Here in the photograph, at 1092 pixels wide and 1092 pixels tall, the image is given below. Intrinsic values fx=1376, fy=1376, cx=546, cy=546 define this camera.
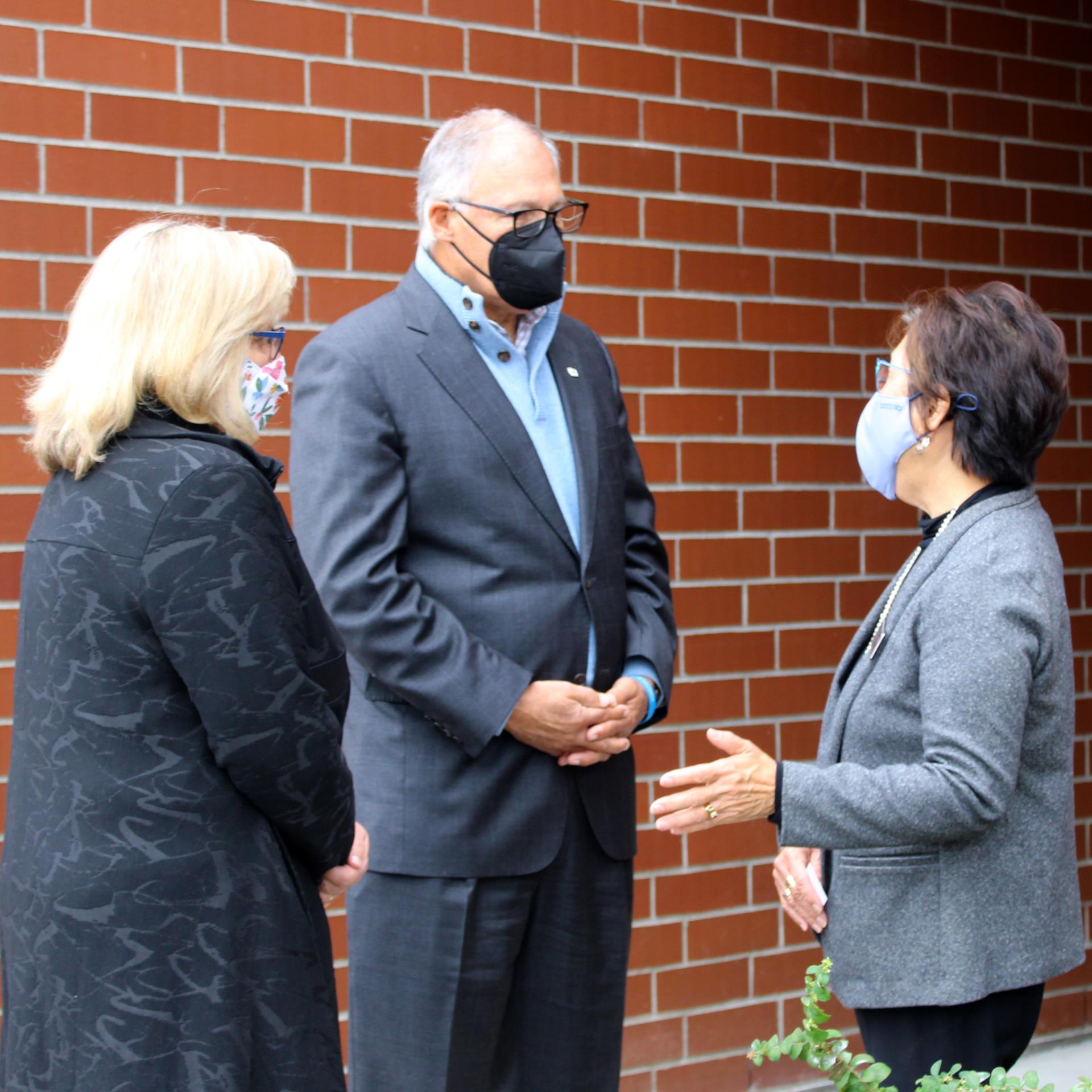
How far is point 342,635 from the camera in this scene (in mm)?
2355

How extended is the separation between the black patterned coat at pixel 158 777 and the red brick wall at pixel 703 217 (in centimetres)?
125

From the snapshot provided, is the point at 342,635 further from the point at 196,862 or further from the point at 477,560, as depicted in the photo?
the point at 196,862

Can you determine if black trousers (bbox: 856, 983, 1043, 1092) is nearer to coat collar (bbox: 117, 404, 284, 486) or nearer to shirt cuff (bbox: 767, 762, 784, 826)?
shirt cuff (bbox: 767, 762, 784, 826)

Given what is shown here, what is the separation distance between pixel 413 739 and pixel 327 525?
407mm

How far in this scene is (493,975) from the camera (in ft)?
7.98

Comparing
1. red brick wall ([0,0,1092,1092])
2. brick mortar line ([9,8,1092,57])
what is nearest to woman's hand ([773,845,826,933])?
red brick wall ([0,0,1092,1092])

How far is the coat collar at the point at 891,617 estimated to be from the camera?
6.68 feet

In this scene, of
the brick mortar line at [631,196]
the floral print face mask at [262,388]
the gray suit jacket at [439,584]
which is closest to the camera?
the floral print face mask at [262,388]

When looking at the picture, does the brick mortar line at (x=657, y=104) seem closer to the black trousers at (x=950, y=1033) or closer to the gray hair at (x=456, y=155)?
the gray hair at (x=456, y=155)

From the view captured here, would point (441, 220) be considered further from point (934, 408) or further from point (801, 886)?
point (801, 886)

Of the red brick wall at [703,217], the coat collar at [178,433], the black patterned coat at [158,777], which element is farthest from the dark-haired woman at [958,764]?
the red brick wall at [703,217]

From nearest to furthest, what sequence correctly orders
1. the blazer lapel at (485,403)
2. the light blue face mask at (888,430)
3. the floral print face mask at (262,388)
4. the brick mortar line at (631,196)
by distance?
1. the floral print face mask at (262,388)
2. the light blue face mask at (888,430)
3. the blazer lapel at (485,403)
4. the brick mortar line at (631,196)

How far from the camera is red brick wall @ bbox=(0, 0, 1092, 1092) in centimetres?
297

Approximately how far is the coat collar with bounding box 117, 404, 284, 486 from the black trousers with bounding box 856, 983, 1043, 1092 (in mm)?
1201
